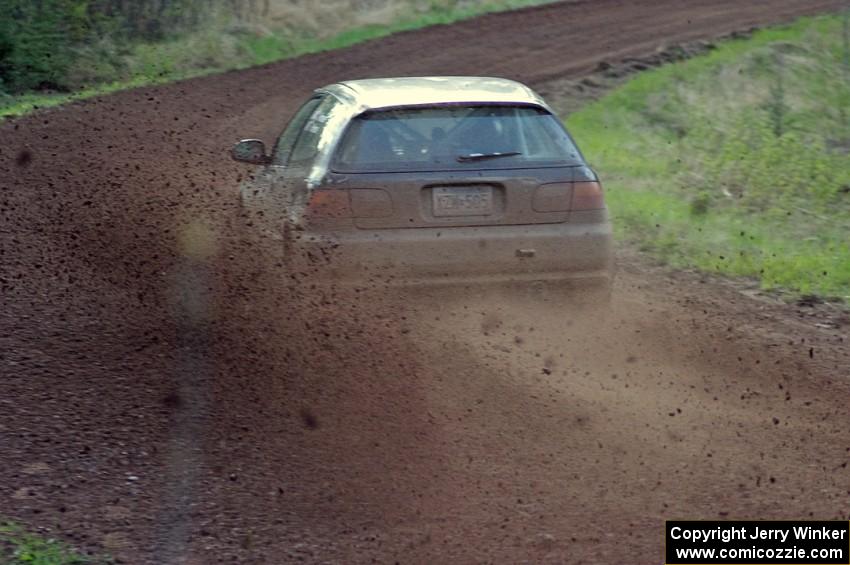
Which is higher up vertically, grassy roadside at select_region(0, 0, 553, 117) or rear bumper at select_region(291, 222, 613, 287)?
rear bumper at select_region(291, 222, 613, 287)

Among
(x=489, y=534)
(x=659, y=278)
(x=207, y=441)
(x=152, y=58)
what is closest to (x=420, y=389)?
(x=207, y=441)

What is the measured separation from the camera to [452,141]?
293 inches

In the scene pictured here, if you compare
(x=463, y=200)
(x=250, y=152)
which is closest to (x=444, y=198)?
(x=463, y=200)

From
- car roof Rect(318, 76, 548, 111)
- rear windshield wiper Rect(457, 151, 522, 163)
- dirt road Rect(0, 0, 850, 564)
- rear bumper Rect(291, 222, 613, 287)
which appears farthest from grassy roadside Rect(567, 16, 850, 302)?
rear windshield wiper Rect(457, 151, 522, 163)

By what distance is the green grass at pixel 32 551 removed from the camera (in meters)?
4.64

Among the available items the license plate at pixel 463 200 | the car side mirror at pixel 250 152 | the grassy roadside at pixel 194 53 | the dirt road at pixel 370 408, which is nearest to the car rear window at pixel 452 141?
the license plate at pixel 463 200

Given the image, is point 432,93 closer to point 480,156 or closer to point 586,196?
point 480,156

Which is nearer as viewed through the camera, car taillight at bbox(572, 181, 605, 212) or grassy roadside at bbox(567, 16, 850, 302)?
car taillight at bbox(572, 181, 605, 212)

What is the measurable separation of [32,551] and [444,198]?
131 inches

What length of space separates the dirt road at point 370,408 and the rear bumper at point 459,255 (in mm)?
157

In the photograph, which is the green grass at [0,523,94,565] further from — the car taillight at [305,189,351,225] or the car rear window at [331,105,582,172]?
the car rear window at [331,105,582,172]

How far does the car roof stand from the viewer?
7566 millimetres

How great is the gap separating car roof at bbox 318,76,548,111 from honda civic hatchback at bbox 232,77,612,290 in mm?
Result: 15

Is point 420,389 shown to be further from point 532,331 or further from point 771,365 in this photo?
point 771,365
